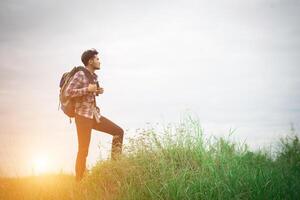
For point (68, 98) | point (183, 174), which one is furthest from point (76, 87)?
point (183, 174)

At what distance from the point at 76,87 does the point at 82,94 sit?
288 mm

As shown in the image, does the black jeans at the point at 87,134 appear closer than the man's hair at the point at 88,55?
Yes

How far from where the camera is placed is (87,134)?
8.76 meters

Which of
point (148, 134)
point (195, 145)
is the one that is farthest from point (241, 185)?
point (148, 134)

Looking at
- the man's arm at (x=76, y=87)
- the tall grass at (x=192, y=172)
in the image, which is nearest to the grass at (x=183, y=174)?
the tall grass at (x=192, y=172)

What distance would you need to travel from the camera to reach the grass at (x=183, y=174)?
7.04 m

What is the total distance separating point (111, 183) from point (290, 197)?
3.61m

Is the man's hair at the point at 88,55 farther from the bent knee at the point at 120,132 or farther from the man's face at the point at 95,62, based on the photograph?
the bent knee at the point at 120,132

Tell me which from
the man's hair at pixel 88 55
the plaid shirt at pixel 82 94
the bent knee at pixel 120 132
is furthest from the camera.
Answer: the man's hair at pixel 88 55

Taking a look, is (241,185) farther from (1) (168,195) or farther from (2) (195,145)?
(2) (195,145)

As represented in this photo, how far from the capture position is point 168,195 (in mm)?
7098

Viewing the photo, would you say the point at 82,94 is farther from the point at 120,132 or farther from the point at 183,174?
the point at 183,174

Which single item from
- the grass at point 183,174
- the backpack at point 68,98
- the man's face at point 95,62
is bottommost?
the grass at point 183,174

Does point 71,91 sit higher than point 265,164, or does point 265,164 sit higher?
point 71,91
